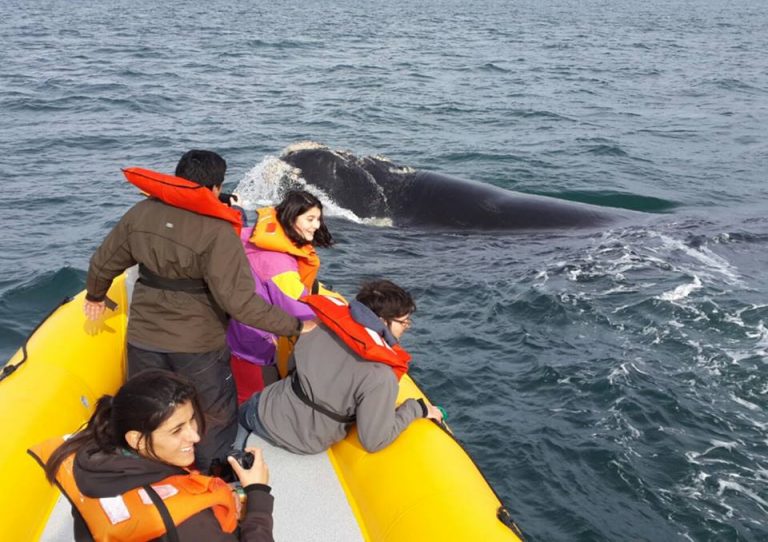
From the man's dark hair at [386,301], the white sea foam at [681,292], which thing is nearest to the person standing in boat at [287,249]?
the man's dark hair at [386,301]

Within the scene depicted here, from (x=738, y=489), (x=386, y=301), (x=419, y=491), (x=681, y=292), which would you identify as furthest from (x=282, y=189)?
(x=419, y=491)

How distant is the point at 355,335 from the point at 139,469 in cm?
160

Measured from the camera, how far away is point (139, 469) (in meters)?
3.40

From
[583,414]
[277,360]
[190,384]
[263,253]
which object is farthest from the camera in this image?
[583,414]

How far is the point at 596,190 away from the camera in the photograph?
1680 cm

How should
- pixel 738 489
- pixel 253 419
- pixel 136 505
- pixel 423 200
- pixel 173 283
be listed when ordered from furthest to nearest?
1. pixel 423 200
2. pixel 738 489
3. pixel 253 419
4. pixel 173 283
5. pixel 136 505

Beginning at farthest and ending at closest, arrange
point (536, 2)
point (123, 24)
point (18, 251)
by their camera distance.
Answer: point (536, 2), point (123, 24), point (18, 251)

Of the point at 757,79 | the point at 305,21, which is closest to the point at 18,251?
the point at 757,79

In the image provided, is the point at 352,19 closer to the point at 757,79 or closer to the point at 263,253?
the point at 757,79

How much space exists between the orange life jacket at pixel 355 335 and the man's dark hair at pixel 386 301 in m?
0.20

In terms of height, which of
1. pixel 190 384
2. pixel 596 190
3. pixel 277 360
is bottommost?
pixel 596 190

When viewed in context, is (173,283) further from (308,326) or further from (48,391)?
(48,391)

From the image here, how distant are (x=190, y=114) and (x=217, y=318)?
17725 mm

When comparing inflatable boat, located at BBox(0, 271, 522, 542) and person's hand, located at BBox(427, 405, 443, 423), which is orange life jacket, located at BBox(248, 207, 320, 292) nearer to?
inflatable boat, located at BBox(0, 271, 522, 542)
